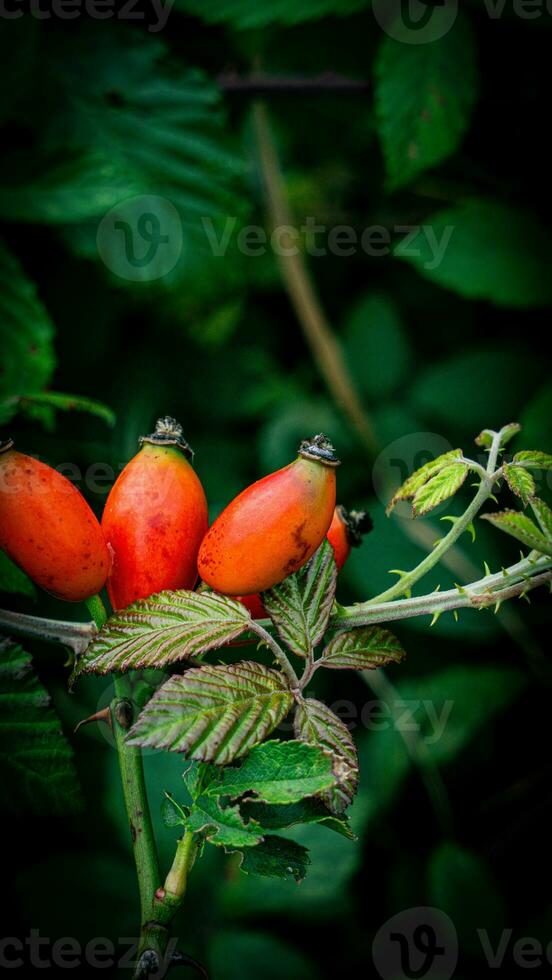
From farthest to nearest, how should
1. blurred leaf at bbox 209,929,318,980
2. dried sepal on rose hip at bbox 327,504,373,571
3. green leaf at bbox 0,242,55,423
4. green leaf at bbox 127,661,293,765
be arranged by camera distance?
blurred leaf at bbox 209,929,318,980 < green leaf at bbox 0,242,55,423 < dried sepal on rose hip at bbox 327,504,373,571 < green leaf at bbox 127,661,293,765

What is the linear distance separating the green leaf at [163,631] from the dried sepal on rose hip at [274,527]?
0.03 metres

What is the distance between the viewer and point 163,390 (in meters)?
2.27

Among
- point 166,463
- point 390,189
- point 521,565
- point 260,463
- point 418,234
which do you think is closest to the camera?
point 521,565

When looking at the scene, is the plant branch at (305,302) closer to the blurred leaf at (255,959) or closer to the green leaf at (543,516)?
the blurred leaf at (255,959)

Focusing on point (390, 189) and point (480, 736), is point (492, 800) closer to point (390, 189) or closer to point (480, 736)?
point (480, 736)

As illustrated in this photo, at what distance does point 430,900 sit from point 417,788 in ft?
1.13

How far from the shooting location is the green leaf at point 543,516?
2.38ft

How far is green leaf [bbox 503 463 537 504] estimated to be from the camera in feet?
2.44

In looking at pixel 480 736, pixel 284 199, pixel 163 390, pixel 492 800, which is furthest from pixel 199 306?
pixel 492 800

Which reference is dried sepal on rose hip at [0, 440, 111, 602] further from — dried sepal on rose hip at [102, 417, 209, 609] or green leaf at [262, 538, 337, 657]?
green leaf at [262, 538, 337, 657]

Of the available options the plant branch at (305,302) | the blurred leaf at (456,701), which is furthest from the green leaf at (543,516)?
the plant branch at (305,302)

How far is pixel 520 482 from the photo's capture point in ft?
2.49

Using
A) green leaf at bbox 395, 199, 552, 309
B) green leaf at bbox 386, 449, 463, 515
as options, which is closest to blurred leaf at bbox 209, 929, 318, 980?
green leaf at bbox 386, 449, 463, 515

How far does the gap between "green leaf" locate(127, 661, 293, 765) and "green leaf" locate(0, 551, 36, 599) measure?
42cm
